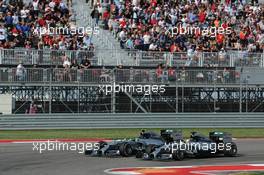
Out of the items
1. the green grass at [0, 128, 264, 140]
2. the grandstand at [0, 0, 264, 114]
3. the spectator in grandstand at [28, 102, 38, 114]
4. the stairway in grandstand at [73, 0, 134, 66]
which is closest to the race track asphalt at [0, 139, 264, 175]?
the green grass at [0, 128, 264, 140]

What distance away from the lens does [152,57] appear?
29172 millimetres

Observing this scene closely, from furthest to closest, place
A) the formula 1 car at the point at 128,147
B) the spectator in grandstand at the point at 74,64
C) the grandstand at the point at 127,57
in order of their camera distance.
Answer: the spectator in grandstand at the point at 74,64, the grandstand at the point at 127,57, the formula 1 car at the point at 128,147

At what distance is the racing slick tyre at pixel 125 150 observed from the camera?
1733cm

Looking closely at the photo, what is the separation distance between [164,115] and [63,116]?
3.94 meters

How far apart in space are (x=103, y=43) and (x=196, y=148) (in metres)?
14.7

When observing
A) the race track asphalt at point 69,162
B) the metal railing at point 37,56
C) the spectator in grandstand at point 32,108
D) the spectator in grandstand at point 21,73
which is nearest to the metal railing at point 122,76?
the spectator in grandstand at point 21,73

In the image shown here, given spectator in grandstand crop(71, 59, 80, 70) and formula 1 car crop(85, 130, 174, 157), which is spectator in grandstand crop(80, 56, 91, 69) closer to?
spectator in grandstand crop(71, 59, 80, 70)

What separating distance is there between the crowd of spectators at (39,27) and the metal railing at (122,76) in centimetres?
225

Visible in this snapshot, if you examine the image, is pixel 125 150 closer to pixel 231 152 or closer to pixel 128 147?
pixel 128 147

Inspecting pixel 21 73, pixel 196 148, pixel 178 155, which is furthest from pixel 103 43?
pixel 178 155

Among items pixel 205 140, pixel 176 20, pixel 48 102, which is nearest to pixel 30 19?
pixel 48 102

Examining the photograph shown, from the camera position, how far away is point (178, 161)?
1666cm

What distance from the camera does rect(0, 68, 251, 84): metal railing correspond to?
85.6ft

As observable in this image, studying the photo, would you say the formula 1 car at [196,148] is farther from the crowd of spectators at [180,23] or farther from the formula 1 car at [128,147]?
the crowd of spectators at [180,23]
